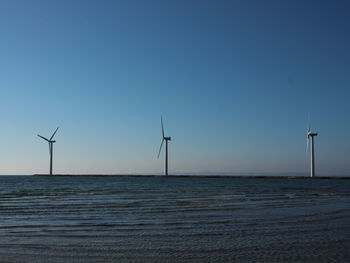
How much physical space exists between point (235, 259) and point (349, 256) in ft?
11.0

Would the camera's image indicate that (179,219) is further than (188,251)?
Yes

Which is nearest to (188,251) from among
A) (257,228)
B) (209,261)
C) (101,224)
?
(209,261)

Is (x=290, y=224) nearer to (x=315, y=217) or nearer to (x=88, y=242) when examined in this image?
(x=315, y=217)

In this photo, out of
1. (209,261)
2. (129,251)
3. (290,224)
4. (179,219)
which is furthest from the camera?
(179,219)

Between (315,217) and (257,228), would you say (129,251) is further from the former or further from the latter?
(315,217)

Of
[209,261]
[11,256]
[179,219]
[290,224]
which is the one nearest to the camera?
[209,261]

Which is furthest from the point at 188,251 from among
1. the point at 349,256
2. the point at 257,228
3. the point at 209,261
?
the point at 257,228

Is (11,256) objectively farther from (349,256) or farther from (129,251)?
(349,256)

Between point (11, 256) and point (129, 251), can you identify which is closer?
point (11, 256)

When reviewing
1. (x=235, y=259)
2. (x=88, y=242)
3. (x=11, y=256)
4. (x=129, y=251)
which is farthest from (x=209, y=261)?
(x=11, y=256)

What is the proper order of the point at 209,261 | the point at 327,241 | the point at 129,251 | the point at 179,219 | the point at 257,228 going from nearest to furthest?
the point at 209,261, the point at 129,251, the point at 327,241, the point at 257,228, the point at 179,219

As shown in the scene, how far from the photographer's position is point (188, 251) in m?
11.1

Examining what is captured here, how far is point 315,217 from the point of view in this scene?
20219mm

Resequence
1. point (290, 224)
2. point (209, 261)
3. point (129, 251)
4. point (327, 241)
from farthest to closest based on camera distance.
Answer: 1. point (290, 224)
2. point (327, 241)
3. point (129, 251)
4. point (209, 261)
